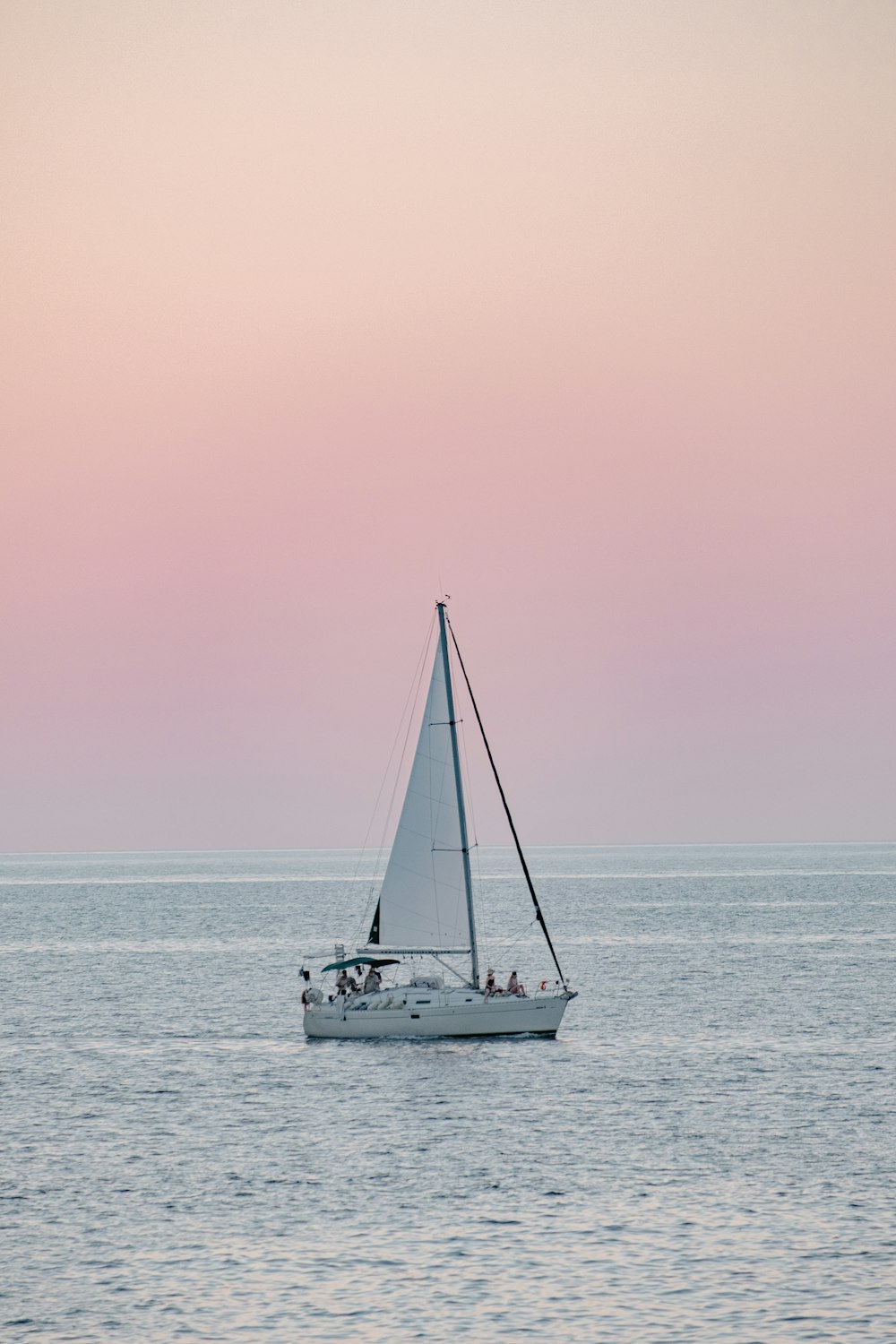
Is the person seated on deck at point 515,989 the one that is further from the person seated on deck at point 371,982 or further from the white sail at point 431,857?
the person seated on deck at point 371,982

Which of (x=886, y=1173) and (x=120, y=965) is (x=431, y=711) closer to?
(x=886, y=1173)

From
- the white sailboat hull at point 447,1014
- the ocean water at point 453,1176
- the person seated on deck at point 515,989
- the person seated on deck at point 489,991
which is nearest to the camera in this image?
the ocean water at point 453,1176

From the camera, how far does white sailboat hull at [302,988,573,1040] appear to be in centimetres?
6644

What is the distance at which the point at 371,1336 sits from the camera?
3109 cm

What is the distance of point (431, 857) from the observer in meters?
68.3

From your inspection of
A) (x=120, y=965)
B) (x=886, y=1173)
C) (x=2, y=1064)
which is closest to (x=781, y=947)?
(x=120, y=965)

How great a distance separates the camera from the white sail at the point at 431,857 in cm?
6819

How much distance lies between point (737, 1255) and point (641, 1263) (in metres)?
2.22

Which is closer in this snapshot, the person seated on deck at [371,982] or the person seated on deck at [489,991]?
the person seated on deck at [489,991]

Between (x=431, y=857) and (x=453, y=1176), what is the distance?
980 inches

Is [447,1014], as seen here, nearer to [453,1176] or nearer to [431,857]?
[431,857]

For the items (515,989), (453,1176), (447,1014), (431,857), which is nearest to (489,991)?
(515,989)

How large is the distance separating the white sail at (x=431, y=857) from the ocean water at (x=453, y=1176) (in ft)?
15.3

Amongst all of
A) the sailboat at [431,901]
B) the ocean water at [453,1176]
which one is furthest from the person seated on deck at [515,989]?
the ocean water at [453,1176]
